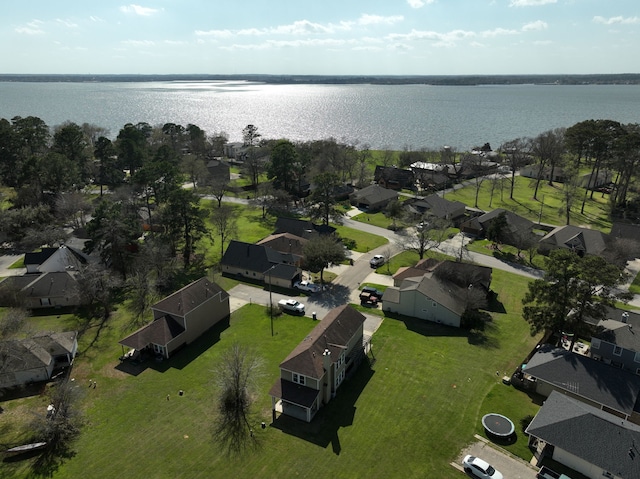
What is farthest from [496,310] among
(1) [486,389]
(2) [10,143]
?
(2) [10,143]

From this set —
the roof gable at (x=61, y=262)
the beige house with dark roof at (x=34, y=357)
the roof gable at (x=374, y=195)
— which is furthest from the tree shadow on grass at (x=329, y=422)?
the roof gable at (x=374, y=195)

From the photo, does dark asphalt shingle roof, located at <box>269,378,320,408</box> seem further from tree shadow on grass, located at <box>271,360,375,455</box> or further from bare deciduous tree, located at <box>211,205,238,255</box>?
bare deciduous tree, located at <box>211,205,238,255</box>

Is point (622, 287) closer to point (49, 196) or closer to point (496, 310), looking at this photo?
point (496, 310)

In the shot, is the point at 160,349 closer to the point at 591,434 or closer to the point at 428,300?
the point at 428,300

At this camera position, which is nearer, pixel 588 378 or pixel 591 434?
pixel 591 434

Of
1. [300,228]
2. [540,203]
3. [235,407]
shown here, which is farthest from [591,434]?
[540,203]

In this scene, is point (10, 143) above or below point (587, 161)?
above

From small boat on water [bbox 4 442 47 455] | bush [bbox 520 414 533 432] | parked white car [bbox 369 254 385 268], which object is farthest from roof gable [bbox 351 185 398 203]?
small boat on water [bbox 4 442 47 455]
